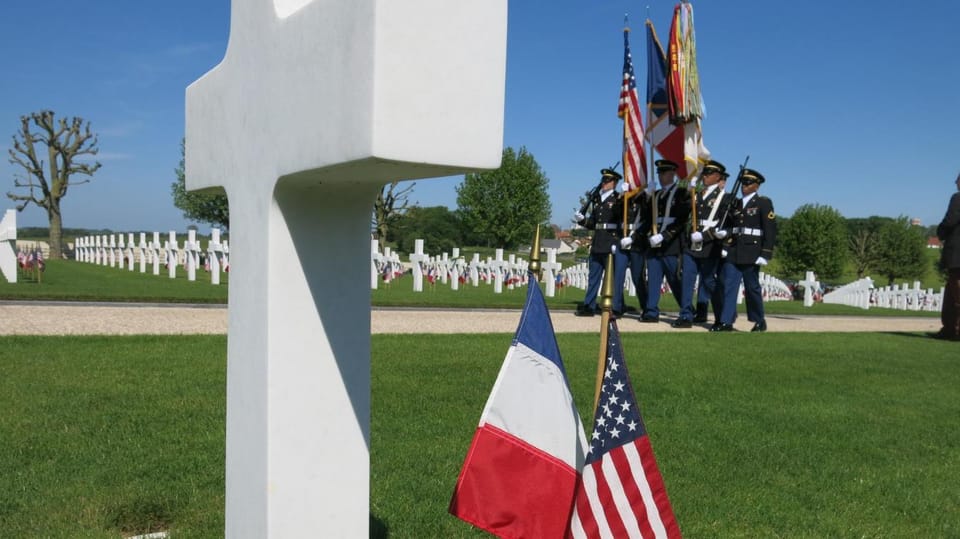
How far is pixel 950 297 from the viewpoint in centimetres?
1144

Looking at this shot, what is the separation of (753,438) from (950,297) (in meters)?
8.52

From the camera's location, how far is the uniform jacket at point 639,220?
11.6m

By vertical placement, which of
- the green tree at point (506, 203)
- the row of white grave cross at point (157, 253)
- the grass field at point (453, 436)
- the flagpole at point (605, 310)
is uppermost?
the green tree at point (506, 203)

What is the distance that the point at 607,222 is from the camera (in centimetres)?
1185

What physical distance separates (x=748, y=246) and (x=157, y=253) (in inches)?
842

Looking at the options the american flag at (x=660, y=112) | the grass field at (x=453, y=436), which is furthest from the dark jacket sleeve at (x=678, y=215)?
the grass field at (x=453, y=436)

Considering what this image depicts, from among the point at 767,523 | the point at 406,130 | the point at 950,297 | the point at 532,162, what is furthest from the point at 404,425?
the point at 532,162

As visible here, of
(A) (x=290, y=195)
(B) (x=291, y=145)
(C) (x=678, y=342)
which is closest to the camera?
(B) (x=291, y=145)

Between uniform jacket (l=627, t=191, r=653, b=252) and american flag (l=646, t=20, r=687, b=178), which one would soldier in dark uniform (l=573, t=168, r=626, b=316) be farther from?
american flag (l=646, t=20, r=687, b=178)

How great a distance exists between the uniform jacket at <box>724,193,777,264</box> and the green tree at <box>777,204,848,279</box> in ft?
152

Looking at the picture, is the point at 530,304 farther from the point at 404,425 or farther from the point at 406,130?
the point at 404,425

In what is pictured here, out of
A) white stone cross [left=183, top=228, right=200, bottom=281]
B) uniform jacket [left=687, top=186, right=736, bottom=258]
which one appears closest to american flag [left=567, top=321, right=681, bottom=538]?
uniform jacket [left=687, top=186, right=736, bottom=258]

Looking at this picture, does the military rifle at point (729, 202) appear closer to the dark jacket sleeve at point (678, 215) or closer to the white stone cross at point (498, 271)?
the dark jacket sleeve at point (678, 215)

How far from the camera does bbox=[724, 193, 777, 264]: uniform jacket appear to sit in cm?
1089
